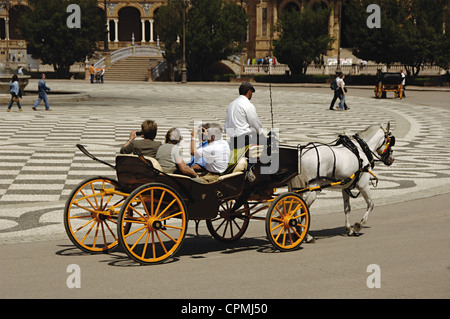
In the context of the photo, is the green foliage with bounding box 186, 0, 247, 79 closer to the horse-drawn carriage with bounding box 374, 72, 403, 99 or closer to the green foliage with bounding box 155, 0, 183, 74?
the green foliage with bounding box 155, 0, 183, 74

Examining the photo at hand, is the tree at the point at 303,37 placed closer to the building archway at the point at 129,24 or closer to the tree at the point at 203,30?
the tree at the point at 203,30

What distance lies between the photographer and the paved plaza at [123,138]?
10.5 meters

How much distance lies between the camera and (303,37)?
60875 mm

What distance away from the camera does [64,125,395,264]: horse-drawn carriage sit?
23.2ft

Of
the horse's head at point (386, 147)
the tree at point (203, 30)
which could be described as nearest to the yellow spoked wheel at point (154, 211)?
the horse's head at point (386, 147)

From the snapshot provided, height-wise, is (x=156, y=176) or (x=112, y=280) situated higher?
(x=156, y=176)

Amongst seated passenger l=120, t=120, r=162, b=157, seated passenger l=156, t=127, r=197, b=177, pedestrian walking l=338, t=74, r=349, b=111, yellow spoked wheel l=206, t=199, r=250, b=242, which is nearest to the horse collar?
yellow spoked wheel l=206, t=199, r=250, b=242

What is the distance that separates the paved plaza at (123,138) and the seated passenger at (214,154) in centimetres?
51

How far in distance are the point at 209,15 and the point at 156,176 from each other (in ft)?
186

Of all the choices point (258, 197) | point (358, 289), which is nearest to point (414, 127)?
point (258, 197)
